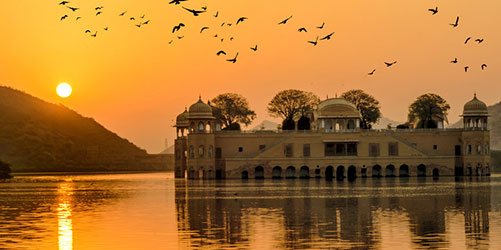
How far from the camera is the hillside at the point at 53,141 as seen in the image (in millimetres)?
153125

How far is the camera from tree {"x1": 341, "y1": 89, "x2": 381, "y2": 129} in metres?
121

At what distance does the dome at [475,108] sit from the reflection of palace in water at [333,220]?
44.2 metres

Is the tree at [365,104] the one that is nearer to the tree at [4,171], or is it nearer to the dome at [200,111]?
the dome at [200,111]

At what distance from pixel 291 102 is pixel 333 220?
287 feet

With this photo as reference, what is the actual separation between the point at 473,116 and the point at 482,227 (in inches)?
2686

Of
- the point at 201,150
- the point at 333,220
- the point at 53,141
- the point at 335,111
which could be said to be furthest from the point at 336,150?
the point at 53,141

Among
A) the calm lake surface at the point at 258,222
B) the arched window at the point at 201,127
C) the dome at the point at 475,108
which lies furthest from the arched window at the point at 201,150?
the calm lake surface at the point at 258,222

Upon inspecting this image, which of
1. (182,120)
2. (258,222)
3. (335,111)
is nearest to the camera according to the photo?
(258,222)

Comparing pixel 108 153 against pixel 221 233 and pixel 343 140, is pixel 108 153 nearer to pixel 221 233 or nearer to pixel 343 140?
pixel 343 140

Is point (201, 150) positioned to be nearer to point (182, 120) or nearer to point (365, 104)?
point (182, 120)

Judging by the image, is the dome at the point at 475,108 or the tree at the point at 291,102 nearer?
the dome at the point at 475,108

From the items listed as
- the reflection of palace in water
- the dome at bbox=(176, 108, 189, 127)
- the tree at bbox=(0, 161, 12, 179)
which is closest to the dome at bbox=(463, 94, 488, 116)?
the dome at bbox=(176, 108, 189, 127)

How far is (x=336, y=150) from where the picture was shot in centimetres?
9969

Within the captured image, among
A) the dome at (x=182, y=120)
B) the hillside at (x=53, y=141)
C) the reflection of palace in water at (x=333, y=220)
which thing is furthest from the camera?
the hillside at (x=53, y=141)
